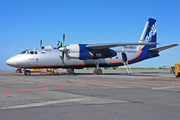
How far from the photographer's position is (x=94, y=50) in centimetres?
3030

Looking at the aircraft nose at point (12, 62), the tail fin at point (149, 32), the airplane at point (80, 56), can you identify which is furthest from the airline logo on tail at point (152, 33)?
the aircraft nose at point (12, 62)

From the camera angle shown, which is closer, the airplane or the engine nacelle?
the airplane

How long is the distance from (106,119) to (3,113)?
2972mm

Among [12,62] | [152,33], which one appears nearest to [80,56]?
[12,62]

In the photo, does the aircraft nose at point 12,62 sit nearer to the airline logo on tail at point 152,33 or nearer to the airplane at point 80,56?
the airplane at point 80,56

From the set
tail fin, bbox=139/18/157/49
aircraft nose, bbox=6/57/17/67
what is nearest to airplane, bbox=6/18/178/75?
aircraft nose, bbox=6/57/17/67

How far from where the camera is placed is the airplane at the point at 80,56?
28297 mm

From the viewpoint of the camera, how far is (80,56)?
2906 cm

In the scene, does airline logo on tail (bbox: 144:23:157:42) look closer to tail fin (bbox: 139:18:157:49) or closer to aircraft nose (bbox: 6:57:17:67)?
tail fin (bbox: 139:18:157:49)

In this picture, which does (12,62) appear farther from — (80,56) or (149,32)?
(149,32)

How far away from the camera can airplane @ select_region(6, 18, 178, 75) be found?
92.8ft

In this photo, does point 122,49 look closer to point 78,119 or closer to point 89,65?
point 89,65

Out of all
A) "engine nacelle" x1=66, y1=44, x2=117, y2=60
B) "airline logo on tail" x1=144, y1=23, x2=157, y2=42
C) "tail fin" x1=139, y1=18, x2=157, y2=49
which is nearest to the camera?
"engine nacelle" x1=66, y1=44, x2=117, y2=60

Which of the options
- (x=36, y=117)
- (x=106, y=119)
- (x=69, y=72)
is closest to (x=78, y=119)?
(x=106, y=119)
